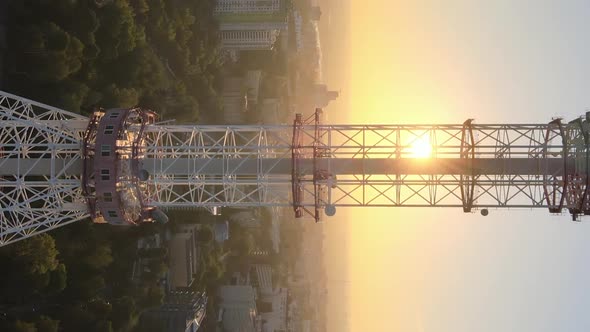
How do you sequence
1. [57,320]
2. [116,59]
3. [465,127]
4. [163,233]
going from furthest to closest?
1. [163,233]
2. [116,59]
3. [57,320]
4. [465,127]

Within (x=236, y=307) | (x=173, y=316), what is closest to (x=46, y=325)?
(x=173, y=316)

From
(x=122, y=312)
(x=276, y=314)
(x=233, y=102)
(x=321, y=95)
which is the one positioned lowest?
(x=276, y=314)

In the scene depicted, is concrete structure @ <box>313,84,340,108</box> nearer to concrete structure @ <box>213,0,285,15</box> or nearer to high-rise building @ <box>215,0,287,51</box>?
high-rise building @ <box>215,0,287,51</box>

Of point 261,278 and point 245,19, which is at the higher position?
point 245,19

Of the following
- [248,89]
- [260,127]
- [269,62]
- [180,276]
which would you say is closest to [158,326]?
[180,276]

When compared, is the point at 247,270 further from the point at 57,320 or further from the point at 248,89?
the point at 57,320

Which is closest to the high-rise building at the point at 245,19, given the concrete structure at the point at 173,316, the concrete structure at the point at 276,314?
the concrete structure at the point at 173,316

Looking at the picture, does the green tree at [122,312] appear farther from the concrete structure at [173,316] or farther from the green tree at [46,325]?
the green tree at [46,325]

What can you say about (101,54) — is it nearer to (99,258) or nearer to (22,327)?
(99,258)
